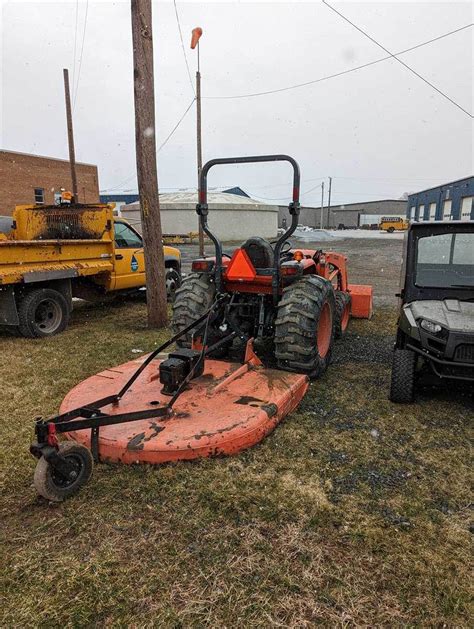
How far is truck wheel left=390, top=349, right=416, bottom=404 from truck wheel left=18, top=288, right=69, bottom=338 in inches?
203

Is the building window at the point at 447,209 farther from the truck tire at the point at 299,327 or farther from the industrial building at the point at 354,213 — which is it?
the truck tire at the point at 299,327

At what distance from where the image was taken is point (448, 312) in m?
4.08

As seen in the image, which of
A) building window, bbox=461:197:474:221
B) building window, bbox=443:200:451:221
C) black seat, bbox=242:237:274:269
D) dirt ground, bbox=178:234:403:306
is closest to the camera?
black seat, bbox=242:237:274:269

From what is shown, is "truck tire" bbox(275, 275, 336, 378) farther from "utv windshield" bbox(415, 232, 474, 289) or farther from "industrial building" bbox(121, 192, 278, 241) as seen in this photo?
"industrial building" bbox(121, 192, 278, 241)

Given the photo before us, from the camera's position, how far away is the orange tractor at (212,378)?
294 cm

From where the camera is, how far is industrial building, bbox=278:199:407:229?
7512 centimetres

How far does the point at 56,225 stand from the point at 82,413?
578 centimetres

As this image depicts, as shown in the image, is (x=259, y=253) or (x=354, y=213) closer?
(x=259, y=253)

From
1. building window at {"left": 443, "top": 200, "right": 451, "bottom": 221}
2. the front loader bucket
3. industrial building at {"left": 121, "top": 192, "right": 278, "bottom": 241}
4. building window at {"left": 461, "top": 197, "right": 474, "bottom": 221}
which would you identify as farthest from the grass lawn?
building window at {"left": 443, "top": 200, "right": 451, "bottom": 221}

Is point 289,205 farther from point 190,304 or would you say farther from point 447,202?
point 447,202

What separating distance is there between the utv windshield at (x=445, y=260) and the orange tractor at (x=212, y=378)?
993mm

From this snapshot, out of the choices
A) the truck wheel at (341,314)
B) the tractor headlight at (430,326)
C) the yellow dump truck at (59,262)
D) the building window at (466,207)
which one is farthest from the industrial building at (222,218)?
the tractor headlight at (430,326)

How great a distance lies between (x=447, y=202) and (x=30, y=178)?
33.0m

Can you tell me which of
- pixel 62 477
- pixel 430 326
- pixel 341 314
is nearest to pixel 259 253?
pixel 430 326
